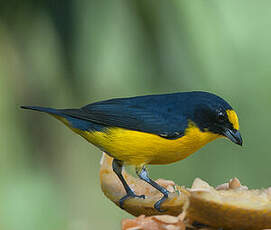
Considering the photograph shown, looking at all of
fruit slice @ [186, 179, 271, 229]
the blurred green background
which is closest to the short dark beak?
fruit slice @ [186, 179, 271, 229]

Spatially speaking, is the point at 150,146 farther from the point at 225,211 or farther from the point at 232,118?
the point at 225,211

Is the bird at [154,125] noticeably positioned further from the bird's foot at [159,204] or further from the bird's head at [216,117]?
the bird's foot at [159,204]

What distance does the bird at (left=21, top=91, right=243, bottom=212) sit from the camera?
2.03 meters

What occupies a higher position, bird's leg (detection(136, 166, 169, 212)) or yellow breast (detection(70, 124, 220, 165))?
yellow breast (detection(70, 124, 220, 165))

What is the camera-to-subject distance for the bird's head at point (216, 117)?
2027 mm

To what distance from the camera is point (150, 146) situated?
203 centimetres

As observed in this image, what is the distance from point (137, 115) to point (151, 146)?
20 cm

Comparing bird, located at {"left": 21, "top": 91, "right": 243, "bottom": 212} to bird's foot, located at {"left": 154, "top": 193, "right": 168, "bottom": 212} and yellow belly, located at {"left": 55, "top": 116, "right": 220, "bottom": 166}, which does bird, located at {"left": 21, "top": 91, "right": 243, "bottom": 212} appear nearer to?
yellow belly, located at {"left": 55, "top": 116, "right": 220, "bottom": 166}

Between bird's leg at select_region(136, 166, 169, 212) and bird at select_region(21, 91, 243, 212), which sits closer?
bird's leg at select_region(136, 166, 169, 212)

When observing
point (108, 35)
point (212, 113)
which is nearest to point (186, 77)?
point (108, 35)

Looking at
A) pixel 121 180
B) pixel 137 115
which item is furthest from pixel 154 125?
pixel 121 180

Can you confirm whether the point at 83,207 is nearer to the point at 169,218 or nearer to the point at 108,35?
the point at 108,35

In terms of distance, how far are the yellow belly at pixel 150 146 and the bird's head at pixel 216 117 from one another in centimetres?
4

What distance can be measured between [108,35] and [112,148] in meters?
1.31
